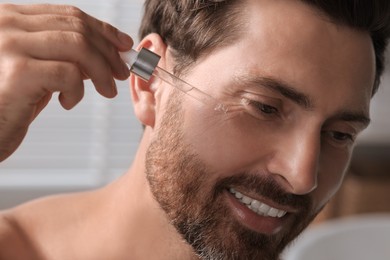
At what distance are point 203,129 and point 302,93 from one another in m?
0.19

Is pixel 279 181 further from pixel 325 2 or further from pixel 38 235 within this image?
pixel 38 235

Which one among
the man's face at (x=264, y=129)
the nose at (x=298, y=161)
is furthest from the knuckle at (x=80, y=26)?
the nose at (x=298, y=161)

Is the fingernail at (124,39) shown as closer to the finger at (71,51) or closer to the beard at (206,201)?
the finger at (71,51)

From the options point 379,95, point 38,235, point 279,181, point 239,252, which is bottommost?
point 379,95

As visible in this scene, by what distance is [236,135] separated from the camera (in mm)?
1150

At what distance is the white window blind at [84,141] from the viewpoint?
8.11 feet

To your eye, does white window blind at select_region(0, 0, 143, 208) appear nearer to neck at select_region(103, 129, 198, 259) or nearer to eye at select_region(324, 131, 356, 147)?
neck at select_region(103, 129, 198, 259)

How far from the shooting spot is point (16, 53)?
957 millimetres

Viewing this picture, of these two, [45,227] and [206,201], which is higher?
[206,201]

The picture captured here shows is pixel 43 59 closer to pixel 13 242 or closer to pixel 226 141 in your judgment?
pixel 226 141

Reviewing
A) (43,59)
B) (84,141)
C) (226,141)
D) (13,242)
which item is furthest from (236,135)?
(84,141)

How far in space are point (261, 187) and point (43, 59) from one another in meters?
0.43

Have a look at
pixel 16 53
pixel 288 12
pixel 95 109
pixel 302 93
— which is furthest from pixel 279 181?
pixel 95 109

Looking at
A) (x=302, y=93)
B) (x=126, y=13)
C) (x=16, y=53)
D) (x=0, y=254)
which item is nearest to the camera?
(x=16, y=53)
